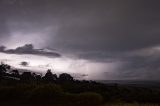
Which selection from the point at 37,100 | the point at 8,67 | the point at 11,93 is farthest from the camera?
the point at 8,67

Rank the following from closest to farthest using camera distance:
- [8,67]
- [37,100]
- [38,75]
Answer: [37,100] → [8,67] → [38,75]

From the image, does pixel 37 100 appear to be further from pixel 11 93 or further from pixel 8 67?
pixel 8 67

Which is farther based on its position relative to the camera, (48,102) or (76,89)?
(76,89)

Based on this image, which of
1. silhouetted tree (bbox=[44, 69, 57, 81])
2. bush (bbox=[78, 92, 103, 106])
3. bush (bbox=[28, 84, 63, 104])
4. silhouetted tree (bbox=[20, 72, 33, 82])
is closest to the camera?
bush (bbox=[78, 92, 103, 106])

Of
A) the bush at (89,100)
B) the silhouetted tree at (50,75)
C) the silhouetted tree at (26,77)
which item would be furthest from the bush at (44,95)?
the silhouetted tree at (50,75)

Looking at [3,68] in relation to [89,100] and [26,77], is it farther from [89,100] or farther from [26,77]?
[89,100]

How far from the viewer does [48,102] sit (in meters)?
39.0

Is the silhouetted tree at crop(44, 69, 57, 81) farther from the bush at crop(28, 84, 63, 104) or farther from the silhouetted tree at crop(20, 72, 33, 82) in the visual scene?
the bush at crop(28, 84, 63, 104)

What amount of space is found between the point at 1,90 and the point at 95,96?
14.2 metres

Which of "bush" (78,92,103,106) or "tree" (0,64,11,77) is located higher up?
"tree" (0,64,11,77)

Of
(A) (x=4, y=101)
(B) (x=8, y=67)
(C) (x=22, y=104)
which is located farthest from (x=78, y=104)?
(B) (x=8, y=67)

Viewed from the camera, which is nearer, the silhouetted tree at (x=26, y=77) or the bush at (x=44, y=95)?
the bush at (x=44, y=95)

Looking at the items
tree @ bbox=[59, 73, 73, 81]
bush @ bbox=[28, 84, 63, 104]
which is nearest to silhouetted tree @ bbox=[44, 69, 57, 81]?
tree @ bbox=[59, 73, 73, 81]

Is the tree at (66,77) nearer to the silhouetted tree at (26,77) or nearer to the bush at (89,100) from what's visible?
the silhouetted tree at (26,77)
